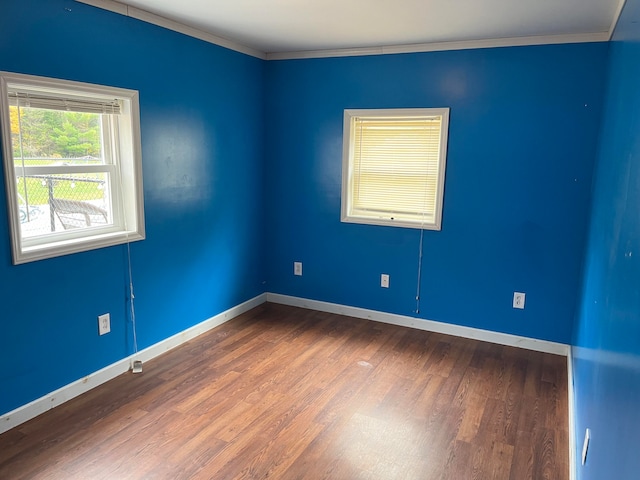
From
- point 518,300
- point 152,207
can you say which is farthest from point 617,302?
point 152,207

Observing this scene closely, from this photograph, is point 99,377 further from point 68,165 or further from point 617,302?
point 617,302

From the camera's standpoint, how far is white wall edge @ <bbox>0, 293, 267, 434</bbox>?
245cm

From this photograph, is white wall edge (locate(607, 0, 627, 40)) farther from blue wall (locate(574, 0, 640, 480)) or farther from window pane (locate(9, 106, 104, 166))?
window pane (locate(9, 106, 104, 166))

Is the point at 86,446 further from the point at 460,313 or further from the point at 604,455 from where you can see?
the point at 460,313

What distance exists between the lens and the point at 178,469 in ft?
7.12

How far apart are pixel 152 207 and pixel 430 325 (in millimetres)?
2428

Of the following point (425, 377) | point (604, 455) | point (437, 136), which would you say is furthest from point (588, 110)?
point (604, 455)

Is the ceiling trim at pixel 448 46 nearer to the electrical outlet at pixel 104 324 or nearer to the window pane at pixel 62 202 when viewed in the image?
the window pane at pixel 62 202

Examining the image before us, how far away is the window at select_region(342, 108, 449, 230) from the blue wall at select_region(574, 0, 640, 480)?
140 centimetres

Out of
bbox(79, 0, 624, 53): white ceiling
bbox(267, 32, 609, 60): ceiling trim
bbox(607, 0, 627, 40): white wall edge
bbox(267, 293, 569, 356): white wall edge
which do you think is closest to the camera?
bbox(607, 0, 627, 40): white wall edge

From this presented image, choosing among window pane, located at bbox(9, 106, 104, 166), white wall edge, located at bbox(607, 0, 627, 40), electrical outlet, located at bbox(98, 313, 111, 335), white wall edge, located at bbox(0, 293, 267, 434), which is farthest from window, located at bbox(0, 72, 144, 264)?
white wall edge, located at bbox(607, 0, 627, 40)

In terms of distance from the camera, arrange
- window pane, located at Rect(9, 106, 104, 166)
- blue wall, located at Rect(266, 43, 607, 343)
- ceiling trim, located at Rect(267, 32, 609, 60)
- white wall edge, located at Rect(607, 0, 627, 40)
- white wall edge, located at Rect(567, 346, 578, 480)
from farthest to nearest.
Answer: blue wall, located at Rect(266, 43, 607, 343) → ceiling trim, located at Rect(267, 32, 609, 60) → window pane, located at Rect(9, 106, 104, 166) → white wall edge, located at Rect(607, 0, 627, 40) → white wall edge, located at Rect(567, 346, 578, 480)

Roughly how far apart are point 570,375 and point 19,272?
3.37m

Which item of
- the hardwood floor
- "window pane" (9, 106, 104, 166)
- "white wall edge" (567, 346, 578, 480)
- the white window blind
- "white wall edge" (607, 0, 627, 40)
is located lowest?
the hardwood floor
